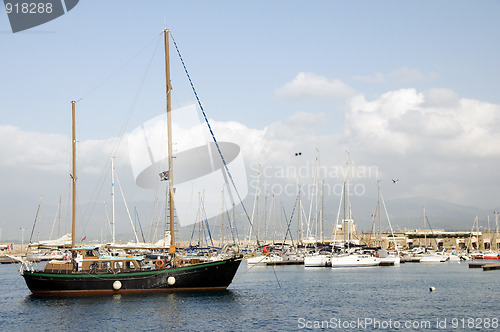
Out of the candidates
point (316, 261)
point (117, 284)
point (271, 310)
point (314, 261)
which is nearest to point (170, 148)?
point (117, 284)

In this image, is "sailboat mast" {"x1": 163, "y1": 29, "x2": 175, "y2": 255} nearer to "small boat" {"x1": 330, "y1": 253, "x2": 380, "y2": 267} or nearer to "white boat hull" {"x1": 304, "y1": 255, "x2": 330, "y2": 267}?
"white boat hull" {"x1": 304, "y1": 255, "x2": 330, "y2": 267}

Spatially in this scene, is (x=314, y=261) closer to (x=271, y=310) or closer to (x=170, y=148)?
(x=170, y=148)

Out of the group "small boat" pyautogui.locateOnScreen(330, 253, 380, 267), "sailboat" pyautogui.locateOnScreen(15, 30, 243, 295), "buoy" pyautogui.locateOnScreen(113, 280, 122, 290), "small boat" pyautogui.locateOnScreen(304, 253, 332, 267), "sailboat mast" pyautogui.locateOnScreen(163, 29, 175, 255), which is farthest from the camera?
"small boat" pyautogui.locateOnScreen(304, 253, 332, 267)

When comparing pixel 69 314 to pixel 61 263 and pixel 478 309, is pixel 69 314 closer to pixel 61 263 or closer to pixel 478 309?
pixel 61 263

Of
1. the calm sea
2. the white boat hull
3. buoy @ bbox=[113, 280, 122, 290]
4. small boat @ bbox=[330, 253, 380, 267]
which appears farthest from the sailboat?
small boat @ bbox=[330, 253, 380, 267]

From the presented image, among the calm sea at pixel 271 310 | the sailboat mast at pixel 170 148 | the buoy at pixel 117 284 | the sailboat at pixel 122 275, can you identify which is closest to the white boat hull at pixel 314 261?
the calm sea at pixel 271 310

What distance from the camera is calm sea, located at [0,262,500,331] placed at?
32.1 meters

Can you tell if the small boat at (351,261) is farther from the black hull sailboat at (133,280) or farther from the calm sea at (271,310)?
Answer: the black hull sailboat at (133,280)

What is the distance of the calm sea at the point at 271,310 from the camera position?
105 ft

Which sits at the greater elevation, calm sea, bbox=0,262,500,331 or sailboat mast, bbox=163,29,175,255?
sailboat mast, bbox=163,29,175,255

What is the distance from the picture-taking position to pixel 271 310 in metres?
37.4

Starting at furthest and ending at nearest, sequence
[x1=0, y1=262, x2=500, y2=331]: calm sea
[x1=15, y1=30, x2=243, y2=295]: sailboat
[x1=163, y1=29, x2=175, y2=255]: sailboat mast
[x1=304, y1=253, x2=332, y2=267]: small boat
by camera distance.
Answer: [x1=304, y1=253, x2=332, y2=267]: small boat < [x1=163, y1=29, x2=175, y2=255]: sailboat mast < [x1=15, y1=30, x2=243, y2=295]: sailboat < [x1=0, y1=262, x2=500, y2=331]: calm sea

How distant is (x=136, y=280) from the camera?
42531 millimetres

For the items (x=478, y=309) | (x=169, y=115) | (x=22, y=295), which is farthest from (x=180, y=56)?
(x=478, y=309)
